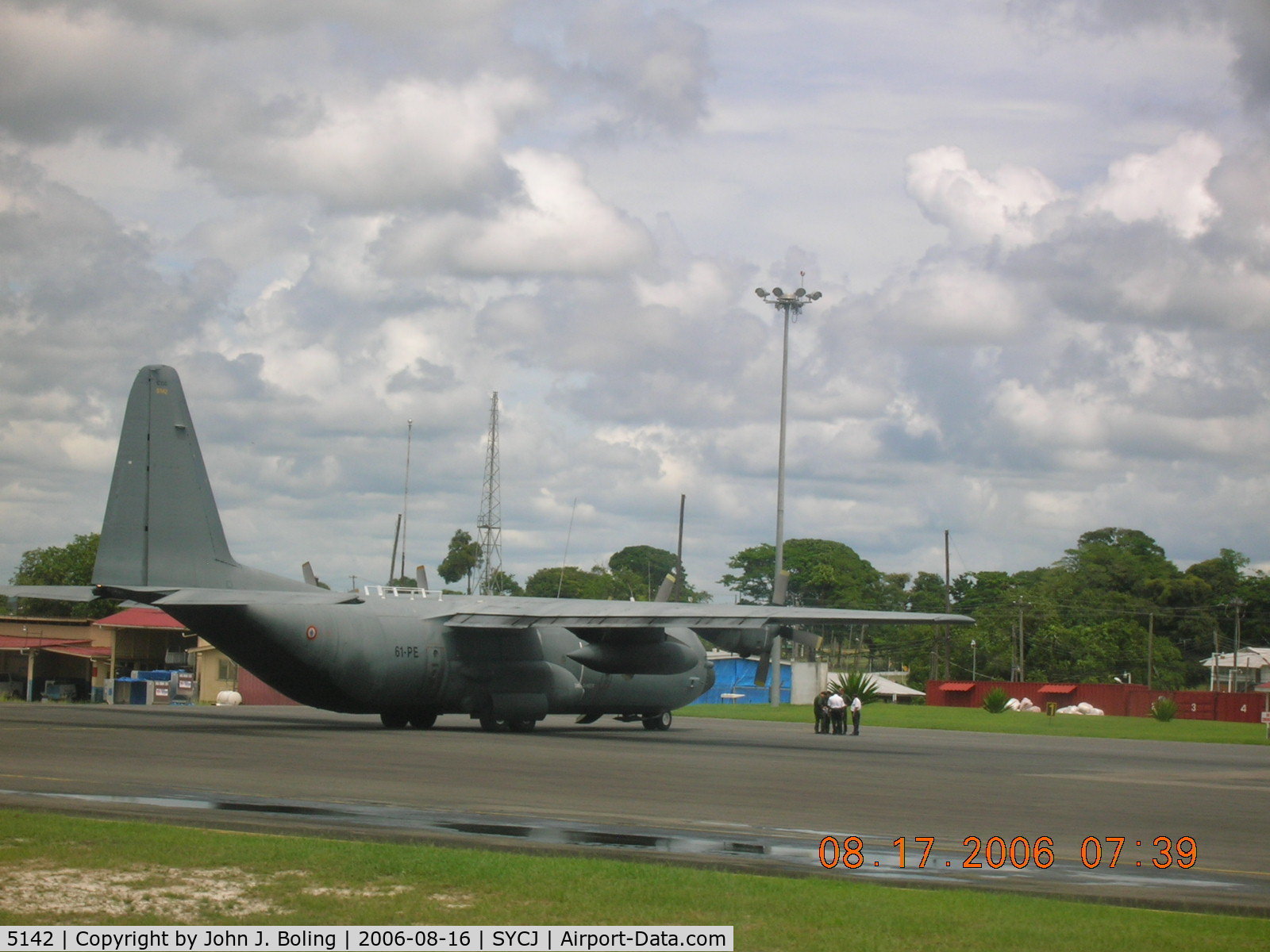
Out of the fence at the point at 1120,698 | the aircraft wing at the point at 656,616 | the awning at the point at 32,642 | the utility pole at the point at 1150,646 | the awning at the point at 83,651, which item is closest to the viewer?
the aircraft wing at the point at 656,616

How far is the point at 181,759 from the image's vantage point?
21.6 meters

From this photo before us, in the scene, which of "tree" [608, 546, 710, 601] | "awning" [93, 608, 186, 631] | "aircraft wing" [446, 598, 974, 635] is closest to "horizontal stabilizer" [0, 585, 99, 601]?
"aircraft wing" [446, 598, 974, 635]

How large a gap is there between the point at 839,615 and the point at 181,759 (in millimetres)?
15738

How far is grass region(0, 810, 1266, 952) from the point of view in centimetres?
873

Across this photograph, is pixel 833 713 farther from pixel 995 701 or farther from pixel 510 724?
pixel 995 701

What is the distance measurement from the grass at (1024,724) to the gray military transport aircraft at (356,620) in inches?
659

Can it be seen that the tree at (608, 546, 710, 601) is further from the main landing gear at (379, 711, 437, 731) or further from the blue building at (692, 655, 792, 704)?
the main landing gear at (379, 711, 437, 731)

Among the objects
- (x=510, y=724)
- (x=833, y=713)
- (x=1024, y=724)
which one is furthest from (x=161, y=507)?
(x=1024, y=724)

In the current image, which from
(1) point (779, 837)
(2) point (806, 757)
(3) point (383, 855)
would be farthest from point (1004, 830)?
(2) point (806, 757)

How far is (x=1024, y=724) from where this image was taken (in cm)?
5516

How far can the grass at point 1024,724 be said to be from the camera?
4894 cm

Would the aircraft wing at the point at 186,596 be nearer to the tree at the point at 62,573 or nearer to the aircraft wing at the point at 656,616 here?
the aircraft wing at the point at 656,616

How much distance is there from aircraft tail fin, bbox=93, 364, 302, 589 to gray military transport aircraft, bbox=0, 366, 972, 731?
0.03 metres

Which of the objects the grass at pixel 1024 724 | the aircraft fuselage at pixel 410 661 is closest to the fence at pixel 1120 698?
the grass at pixel 1024 724
